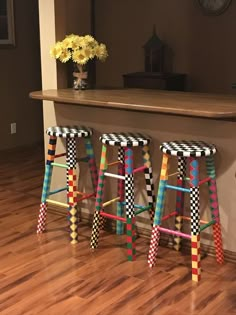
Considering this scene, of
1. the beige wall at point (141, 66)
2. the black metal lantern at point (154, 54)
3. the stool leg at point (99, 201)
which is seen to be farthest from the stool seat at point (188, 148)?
the black metal lantern at point (154, 54)

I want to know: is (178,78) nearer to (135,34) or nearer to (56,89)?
(135,34)

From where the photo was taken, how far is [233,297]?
260 cm

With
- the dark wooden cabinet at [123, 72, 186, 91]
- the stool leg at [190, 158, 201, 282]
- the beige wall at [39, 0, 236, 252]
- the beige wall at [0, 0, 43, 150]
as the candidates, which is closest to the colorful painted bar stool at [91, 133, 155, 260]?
the beige wall at [39, 0, 236, 252]

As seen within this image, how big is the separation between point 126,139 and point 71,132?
46 cm

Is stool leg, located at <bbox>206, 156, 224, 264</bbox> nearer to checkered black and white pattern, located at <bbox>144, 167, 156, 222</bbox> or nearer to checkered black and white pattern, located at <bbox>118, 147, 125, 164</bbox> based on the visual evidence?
checkered black and white pattern, located at <bbox>144, 167, 156, 222</bbox>

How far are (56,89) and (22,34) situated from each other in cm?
253

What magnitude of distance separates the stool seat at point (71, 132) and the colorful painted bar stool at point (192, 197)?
0.66 m

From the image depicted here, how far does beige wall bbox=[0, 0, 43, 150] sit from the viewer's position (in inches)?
228

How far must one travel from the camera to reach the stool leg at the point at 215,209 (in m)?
2.89

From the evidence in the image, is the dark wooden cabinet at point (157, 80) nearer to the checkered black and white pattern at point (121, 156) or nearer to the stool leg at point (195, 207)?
the checkered black and white pattern at point (121, 156)

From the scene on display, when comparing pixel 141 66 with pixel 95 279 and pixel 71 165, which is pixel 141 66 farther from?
pixel 95 279

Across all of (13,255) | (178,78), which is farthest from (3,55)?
(13,255)

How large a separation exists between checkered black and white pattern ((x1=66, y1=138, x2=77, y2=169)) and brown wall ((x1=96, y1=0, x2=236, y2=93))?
2.52m

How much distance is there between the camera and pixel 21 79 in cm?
597
